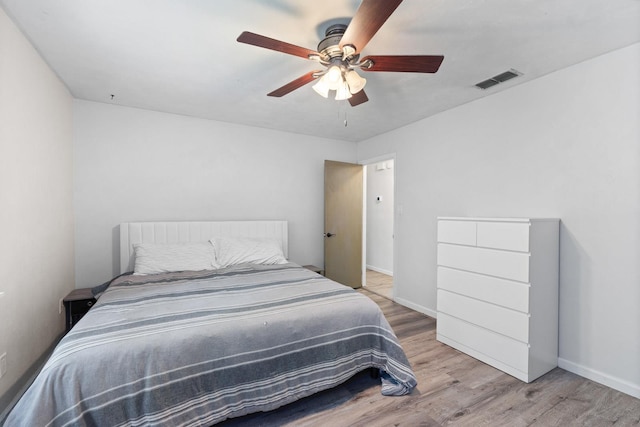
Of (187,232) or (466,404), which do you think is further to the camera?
(187,232)

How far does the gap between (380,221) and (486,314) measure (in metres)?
3.56

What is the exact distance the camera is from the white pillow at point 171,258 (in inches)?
111

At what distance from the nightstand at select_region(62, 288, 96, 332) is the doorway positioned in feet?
13.4

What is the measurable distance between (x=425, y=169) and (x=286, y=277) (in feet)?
7.30

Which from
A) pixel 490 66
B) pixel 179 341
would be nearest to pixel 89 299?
pixel 179 341

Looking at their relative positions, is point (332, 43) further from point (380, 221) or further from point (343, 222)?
point (380, 221)

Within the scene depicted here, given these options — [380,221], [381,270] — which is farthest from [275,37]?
[381,270]

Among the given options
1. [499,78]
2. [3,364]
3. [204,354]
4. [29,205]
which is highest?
[499,78]

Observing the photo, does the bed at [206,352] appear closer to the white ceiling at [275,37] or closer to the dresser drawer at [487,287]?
the dresser drawer at [487,287]

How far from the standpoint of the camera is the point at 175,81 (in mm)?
2555

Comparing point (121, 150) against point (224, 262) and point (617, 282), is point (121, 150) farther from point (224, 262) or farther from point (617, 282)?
point (617, 282)

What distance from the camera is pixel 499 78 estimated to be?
8.06 ft

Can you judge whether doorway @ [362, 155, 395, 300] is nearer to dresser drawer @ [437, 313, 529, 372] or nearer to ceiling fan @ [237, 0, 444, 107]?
dresser drawer @ [437, 313, 529, 372]

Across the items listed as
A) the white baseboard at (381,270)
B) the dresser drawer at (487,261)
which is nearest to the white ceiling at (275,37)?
the dresser drawer at (487,261)
